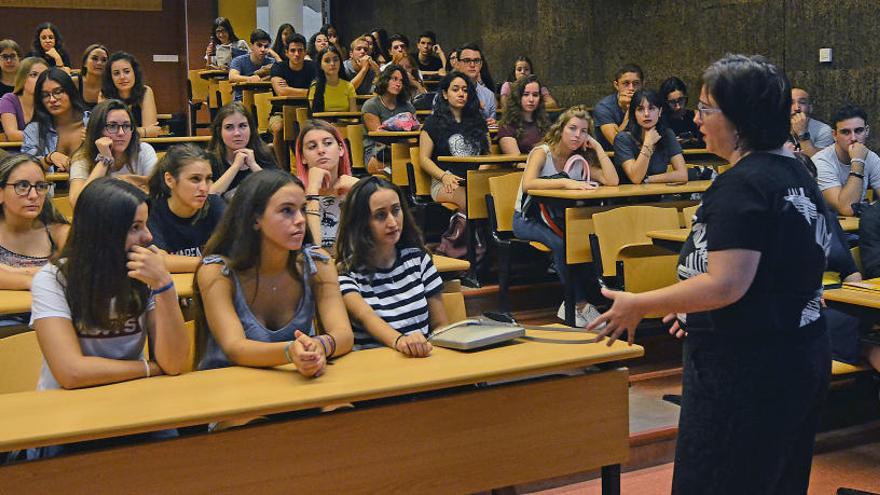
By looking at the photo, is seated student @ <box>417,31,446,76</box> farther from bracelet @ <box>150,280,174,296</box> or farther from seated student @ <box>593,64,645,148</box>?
bracelet @ <box>150,280,174,296</box>

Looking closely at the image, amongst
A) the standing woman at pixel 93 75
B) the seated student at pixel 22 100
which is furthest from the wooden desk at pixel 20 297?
the standing woman at pixel 93 75

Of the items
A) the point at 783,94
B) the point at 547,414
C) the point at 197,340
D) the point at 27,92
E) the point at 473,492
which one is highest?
the point at 27,92

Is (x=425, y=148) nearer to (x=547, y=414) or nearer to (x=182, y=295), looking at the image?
(x=182, y=295)

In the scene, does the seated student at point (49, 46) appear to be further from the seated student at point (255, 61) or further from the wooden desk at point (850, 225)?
the wooden desk at point (850, 225)

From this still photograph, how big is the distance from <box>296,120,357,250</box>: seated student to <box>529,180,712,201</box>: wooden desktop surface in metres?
1.16

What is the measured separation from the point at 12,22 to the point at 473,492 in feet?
41.2

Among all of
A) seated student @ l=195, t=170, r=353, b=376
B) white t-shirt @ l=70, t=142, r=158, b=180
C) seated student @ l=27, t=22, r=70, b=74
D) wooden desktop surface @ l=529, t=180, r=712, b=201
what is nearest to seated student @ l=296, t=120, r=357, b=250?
white t-shirt @ l=70, t=142, r=158, b=180

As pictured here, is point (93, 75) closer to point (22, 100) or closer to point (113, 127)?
point (22, 100)

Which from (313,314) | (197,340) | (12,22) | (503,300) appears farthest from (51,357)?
(12,22)

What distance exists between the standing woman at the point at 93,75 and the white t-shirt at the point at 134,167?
6.24 feet

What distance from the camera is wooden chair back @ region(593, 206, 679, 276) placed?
4625mm

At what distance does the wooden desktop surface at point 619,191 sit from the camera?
196 inches

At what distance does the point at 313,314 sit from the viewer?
2.78 metres

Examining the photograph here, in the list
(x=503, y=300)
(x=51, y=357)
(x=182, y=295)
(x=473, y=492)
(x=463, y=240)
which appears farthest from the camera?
(x=463, y=240)
